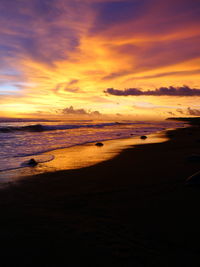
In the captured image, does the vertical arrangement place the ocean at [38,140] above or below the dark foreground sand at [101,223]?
above

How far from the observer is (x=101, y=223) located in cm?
402

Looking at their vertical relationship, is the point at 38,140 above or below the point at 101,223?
above

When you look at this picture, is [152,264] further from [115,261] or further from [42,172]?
[42,172]

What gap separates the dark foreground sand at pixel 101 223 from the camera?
3.05m

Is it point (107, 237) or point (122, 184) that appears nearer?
point (107, 237)

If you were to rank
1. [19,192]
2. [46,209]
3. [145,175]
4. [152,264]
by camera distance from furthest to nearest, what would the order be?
[145,175], [19,192], [46,209], [152,264]

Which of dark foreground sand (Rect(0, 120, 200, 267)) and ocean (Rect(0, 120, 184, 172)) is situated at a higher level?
ocean (Rect(0, 120, 184, 172))

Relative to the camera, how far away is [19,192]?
5812 mm

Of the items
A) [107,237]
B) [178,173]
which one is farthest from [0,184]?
[178,173]

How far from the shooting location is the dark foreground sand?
10.0 ft

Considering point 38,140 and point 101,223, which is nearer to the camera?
point 101,223

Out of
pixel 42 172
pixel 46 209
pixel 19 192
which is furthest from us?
pixel 42 172

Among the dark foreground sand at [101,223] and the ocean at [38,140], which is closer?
the dark foreground sand at [101,223]

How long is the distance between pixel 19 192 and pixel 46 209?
1.59m
